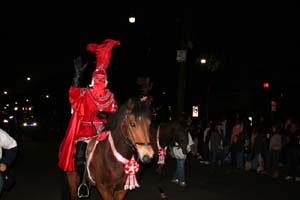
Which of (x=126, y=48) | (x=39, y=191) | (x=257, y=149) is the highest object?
(x=126, y=48)

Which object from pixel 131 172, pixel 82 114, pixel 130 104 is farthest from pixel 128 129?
pixel 82 114

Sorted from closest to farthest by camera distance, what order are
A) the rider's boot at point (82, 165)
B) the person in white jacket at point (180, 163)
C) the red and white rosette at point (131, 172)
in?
the red and white rosette at point (131, 172)
the rider's boot at point (82, 165)
the person in white jacket at point (180, 163)

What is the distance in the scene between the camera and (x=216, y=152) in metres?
17.4

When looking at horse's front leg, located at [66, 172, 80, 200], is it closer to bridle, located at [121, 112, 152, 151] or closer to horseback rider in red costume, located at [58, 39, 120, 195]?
horseback rider in red costume, located at [58, 39, 120, 195]

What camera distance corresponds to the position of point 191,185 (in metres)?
14.1

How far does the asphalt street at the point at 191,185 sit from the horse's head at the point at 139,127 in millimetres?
3194

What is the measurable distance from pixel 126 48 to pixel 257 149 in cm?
2048

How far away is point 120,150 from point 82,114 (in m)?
1.87

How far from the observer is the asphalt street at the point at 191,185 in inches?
476

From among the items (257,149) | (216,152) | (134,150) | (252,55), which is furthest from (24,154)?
(252,55)

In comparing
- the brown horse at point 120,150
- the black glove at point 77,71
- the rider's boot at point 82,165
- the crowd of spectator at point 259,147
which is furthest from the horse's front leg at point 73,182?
the crowd of spectator at point 259,147

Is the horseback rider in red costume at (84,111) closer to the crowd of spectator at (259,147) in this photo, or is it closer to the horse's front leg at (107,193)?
the horse's front leg at (107,193)

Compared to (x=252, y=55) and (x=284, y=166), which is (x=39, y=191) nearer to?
(x=284, y=166)

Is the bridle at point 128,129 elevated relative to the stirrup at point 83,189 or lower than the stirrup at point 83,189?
elevated
